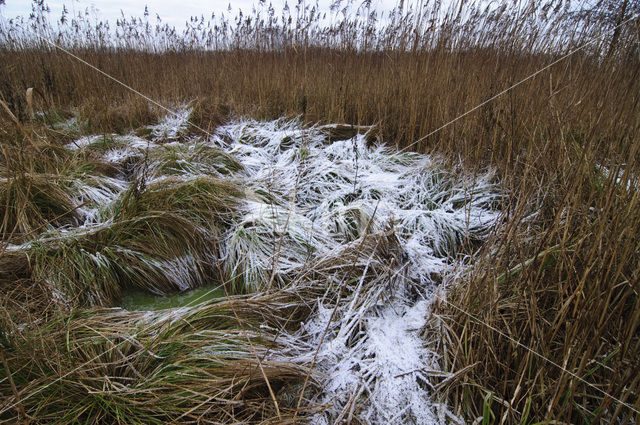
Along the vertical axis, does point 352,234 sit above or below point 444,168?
below

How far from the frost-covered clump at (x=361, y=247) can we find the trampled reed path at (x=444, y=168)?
0.03 meters

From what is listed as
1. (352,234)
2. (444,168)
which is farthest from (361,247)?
(444,168)

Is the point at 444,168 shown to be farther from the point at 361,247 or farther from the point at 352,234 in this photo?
the point at 361,247

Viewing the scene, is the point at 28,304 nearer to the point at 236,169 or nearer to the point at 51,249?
the point at 51,249

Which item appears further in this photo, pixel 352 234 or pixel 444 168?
pixel 444 168

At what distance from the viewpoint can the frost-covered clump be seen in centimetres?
113

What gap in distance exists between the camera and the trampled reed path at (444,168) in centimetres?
91

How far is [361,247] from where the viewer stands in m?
1.38

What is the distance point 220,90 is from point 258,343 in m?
4.91

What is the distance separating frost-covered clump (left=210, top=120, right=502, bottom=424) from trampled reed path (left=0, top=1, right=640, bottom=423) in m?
0.03

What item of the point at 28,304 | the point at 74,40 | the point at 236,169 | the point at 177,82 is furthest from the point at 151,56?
the point at 28,304

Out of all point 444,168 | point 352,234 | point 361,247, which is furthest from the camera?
point 444,168

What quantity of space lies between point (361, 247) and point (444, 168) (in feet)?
5.03

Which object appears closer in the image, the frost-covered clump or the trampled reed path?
the trampled reed path
